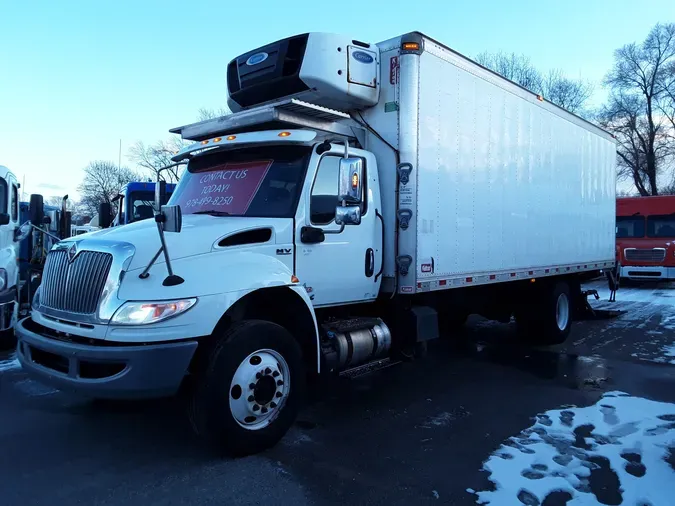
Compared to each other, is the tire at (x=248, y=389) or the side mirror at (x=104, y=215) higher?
the side mirror at (x=104, y=215)

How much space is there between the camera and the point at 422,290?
5828mm

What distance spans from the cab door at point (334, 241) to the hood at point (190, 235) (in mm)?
235

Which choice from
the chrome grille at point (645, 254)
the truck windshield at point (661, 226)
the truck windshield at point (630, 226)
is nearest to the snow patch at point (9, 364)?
the chrome grille at point (645, 254)

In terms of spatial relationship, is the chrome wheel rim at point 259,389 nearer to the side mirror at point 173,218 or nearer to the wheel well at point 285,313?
the wheel well at point 285,313

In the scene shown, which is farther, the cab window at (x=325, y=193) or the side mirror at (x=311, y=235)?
the cab window at (x=325, y=193)

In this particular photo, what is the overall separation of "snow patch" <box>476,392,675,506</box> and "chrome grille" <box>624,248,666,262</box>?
53.1 ft

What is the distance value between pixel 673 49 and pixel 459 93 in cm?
4465

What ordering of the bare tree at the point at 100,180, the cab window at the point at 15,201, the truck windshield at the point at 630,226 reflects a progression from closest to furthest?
1. the cab window at the point at 15,201
2. the truck windshield at the point at 630,226
3. the bare tree at the point at 100,180

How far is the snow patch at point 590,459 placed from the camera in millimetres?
3707

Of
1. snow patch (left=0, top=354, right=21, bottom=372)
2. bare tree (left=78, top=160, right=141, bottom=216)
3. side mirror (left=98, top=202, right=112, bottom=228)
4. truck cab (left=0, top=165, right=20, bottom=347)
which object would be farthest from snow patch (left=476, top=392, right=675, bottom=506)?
bare tree (left=78, top=160, right=141, bottom=216)

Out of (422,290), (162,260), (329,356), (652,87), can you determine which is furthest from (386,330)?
(652,87)

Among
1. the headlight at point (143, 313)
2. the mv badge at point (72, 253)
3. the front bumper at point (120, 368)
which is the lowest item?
the front bumper at point (120, 368)

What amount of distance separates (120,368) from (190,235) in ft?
3.67

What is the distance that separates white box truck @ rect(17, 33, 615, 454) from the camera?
12.5 feet
